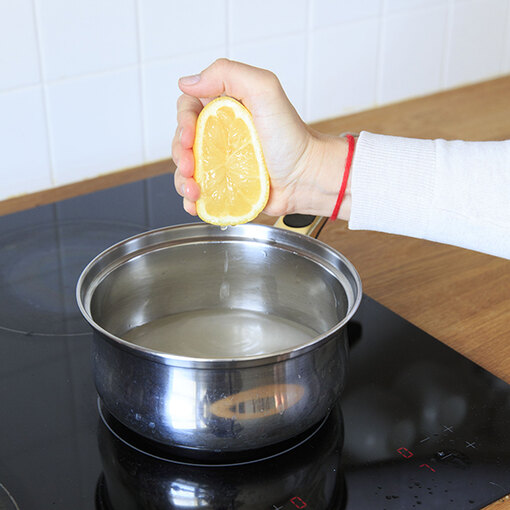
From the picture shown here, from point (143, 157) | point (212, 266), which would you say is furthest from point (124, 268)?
point (143, 157)

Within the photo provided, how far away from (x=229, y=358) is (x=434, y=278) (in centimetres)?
46

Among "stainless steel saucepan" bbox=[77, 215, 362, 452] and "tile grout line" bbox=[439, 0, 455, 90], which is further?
"tile grout line" bbox=[439, 0, 455, 90]

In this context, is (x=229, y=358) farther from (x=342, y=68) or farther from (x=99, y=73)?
(x=342, y=68)

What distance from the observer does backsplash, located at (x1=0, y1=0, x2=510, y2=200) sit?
1.07m

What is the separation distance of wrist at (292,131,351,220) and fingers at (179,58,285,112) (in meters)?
0.07

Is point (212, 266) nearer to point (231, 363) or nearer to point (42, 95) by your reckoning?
point (231, 363)

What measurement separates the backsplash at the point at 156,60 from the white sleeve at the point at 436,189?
504mm

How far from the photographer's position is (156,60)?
1.17 m

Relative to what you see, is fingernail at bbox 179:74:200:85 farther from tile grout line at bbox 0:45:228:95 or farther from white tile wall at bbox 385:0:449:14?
white tile wall at bbox 385:0:449:14


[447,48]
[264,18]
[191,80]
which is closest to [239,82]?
[191,80]

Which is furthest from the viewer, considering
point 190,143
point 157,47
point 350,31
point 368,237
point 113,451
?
point 350,31

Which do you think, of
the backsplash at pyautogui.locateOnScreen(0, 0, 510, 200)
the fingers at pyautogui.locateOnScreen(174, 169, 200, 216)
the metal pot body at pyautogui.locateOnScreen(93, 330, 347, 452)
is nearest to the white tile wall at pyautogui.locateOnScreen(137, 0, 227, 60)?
the backsplash at pyautogui.locateOnScreen(0, 0, 510, 200)

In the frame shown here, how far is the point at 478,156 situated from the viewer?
0.74 metres

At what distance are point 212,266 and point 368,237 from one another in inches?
11.9
